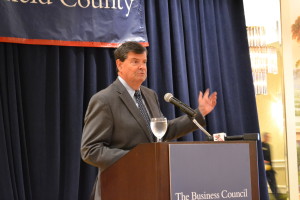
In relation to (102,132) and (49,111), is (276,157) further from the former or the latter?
(102,132)

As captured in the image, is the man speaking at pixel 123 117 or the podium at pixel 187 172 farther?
the man speaking at pixel 123 117

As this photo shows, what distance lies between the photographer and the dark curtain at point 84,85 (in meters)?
3.86

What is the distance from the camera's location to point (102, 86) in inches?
170

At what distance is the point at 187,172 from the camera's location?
2107mm

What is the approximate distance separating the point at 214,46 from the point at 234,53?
10.6 inches

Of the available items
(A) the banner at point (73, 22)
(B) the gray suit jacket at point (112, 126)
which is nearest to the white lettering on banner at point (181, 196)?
(B) the gray suit jacket at point (112, 126)

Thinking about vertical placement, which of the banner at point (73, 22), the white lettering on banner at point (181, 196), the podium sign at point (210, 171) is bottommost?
the white lettering on banner at point (181, 196)

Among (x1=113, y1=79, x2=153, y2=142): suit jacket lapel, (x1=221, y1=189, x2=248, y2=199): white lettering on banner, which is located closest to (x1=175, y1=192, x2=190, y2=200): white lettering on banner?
(x1=221, y1=189, x2=248, y2=199): white lettering on banner

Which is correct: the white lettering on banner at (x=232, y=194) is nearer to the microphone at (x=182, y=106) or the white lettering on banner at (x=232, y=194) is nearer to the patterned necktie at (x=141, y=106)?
the microphone at (x=182, y=106)

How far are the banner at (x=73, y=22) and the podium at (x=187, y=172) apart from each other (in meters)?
2.00

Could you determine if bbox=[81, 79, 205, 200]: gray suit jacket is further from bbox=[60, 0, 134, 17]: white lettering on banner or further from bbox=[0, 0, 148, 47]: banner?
bbox=[60, 0, 134, 17]: white lettering on banner

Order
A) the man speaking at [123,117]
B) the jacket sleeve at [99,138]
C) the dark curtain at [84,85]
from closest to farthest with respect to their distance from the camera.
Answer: the jacket sleeve at [99,138], the man speaking at [123,117], the dark curtain at [84,85]

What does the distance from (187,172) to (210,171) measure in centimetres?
12

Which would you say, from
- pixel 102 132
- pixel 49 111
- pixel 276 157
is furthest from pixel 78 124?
pixel 276 157
